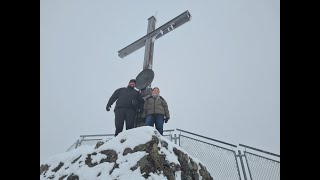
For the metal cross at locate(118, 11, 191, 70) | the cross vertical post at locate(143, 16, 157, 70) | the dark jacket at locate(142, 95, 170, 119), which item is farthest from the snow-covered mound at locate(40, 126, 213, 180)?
the metal cross at locate(118, 11, 191, 70)

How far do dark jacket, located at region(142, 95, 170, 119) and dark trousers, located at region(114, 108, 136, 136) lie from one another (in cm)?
33

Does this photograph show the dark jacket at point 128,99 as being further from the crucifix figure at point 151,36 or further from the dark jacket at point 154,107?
Answer: the crucifix figure at point 151,36

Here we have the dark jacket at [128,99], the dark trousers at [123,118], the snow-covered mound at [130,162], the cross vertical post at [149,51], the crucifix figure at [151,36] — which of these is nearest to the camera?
the snow-covered mound at [130,162]

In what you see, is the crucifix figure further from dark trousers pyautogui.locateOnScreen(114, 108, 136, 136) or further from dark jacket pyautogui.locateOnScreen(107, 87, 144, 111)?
dark trousers pyautogui.locateOnScreen(114, 108, 136, 136)

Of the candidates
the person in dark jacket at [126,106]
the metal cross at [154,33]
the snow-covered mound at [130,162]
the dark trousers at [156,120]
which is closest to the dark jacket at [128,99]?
the person in dark jacket at [126,106]

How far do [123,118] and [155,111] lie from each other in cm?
73

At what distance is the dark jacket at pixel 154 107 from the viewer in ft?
19.5

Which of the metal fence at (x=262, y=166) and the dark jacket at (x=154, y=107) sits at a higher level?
the dark jacket at (x=154, y=107)

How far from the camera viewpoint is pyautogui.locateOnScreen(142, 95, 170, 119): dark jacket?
234 inches

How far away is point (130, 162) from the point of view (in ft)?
13.3
